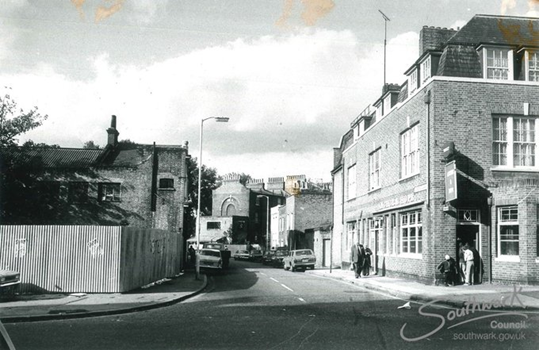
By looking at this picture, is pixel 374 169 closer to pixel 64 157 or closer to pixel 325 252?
pixel 325 252

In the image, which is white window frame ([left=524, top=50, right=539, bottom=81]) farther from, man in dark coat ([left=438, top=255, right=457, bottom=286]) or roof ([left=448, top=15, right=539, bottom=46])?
man in dark coat ([left=438, top=255, right=457, bottom=286])

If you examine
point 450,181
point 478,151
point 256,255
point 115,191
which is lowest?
point 256,255

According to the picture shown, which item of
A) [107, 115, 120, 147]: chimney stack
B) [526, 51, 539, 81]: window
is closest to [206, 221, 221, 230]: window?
[107, 115, 120, 147]: chimney stack

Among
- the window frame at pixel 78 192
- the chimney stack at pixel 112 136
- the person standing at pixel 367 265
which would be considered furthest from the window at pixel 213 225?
the person standing at pixel 367 265

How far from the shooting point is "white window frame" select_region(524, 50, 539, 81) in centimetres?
2178

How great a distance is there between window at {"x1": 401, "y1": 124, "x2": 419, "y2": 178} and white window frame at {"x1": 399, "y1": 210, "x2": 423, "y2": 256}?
1.87 metres

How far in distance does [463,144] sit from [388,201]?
674cm

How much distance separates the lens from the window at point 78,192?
41.4 m

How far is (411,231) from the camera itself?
24.5 metres

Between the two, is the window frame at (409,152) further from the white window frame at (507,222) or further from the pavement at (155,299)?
the pavement at (155,299)

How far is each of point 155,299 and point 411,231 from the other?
1282 centimetres

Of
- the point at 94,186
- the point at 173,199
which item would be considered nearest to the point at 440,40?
the point at 173,199

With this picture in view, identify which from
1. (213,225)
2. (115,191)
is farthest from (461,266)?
(213,225)

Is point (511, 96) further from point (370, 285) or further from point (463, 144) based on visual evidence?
point (370, 285)
